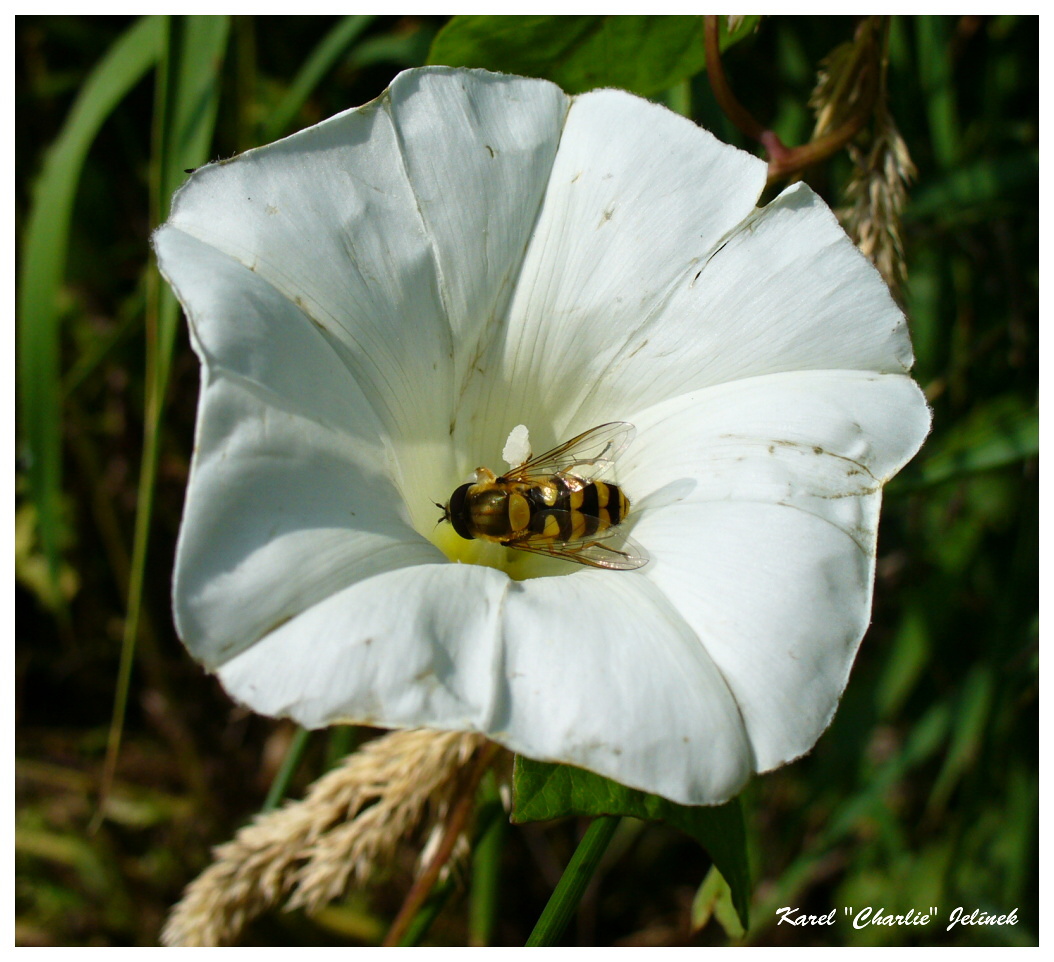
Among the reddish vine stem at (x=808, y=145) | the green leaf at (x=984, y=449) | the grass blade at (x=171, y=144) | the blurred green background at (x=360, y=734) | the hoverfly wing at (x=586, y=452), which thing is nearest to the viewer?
the hoverfly wing at (x=586, y=452)

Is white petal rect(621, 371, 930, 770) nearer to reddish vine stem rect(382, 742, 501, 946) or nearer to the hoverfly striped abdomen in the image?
the hoverfly striped abdomen

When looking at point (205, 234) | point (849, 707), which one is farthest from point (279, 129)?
point (849, 707)

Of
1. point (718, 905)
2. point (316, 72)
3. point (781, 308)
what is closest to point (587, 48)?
point (781, 308)

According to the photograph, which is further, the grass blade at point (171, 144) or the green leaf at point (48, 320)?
the green leaf at point (48, 320)

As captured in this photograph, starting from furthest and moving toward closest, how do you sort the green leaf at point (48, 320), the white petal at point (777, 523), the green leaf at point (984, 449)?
the green leaf at point (48, 320) < the green leaf at point (984, 449) < the white petal at point (777, 523)

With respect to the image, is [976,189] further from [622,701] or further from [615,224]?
[622,701]

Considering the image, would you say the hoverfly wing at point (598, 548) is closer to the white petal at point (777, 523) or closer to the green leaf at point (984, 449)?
the white petal at point (777, 523)

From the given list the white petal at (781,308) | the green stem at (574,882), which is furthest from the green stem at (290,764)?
the white petal at (781,308)
